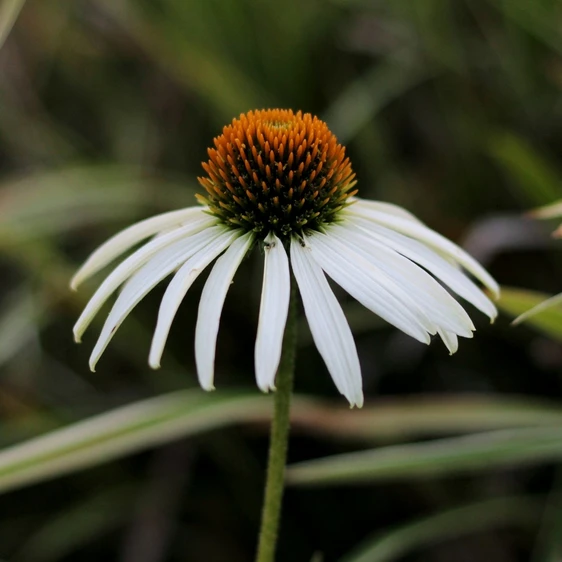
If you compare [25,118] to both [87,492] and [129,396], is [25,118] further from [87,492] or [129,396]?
[87,492]

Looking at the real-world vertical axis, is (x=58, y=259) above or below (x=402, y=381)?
above

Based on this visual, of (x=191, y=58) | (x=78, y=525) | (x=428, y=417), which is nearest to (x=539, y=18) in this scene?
(x=191, y=58)

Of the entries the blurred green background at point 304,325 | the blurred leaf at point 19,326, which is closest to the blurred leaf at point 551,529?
the blurred green background at point 304,325

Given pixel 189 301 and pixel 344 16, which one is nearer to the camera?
pixel 189 301

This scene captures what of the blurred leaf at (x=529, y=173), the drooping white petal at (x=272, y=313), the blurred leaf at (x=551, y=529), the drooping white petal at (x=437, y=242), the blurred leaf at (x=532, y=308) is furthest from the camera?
the blurred leaf at (x=529, y=173)

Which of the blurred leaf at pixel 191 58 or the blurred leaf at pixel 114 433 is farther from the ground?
the blurred leaf at pixel 191 58

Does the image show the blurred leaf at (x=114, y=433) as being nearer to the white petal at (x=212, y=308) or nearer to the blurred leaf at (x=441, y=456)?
the blurred leaf at (x=441, y=456)

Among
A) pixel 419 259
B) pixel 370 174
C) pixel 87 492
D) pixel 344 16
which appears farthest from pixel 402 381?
pixel 344 16

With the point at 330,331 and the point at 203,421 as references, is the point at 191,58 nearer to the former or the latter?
the point at 203,421
